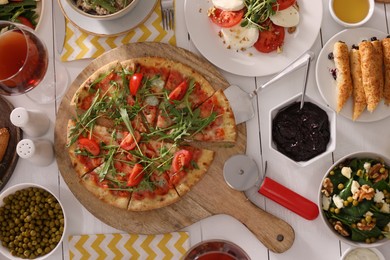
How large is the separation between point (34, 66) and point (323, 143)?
1.67 metres

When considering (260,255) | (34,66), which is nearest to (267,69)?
(260,255)

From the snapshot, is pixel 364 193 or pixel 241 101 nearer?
pixel 364 193

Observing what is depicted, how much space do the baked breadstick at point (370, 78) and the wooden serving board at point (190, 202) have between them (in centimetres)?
73

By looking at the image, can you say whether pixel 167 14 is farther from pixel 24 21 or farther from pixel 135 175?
pixel 135 175

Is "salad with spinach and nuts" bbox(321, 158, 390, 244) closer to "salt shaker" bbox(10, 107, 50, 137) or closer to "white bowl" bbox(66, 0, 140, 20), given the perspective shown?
"white bowl" bbox(66, 0, 140, 20)

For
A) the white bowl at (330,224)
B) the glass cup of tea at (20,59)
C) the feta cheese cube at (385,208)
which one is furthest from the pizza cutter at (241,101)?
the glass cup of tea at (20,59)

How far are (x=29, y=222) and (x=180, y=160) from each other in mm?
958

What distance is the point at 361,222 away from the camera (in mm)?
3203

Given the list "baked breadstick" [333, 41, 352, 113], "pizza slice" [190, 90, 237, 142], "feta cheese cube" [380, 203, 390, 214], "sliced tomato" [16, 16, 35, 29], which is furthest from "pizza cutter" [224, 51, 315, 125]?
"sliced tomato" [16, 16, 35, 29]

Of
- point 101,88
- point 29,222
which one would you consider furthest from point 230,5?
point 29,222

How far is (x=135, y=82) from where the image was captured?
3.42 m

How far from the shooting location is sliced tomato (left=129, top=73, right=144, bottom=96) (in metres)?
3.42

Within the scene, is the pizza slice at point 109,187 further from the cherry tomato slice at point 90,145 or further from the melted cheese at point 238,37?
the melted cheese at point 238,37

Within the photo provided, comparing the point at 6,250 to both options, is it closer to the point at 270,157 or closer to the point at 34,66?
the point at 34,66
